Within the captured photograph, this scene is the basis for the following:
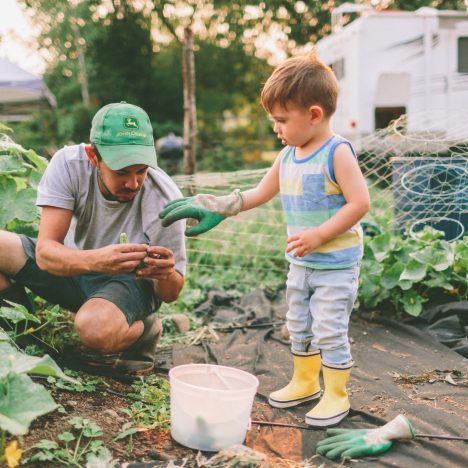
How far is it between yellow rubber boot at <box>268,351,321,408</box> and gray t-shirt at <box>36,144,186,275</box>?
649 mm

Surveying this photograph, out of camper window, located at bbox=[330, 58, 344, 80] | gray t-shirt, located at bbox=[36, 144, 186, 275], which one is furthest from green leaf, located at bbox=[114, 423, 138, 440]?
camper window, located at bbox=[330, 58, 344, 80]

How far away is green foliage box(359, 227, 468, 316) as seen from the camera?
349 cm

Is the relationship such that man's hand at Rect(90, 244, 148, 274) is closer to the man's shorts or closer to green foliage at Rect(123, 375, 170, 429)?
the man's shorts

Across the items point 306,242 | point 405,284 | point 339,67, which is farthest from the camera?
point 339,67

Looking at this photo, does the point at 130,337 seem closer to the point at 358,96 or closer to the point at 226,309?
the point at 226,309

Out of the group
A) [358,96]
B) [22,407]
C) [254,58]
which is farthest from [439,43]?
[254,58]

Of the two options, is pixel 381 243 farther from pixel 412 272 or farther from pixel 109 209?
pixel 109 209

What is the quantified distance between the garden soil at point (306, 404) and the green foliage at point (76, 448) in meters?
0.05

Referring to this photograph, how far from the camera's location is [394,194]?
4.30 m

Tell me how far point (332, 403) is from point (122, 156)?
1.26m

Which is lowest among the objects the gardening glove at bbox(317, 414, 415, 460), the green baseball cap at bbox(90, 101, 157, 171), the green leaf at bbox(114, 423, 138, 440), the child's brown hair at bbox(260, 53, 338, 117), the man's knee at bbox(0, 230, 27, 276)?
the gardening glove at bbox(317, 414, 415, 460)

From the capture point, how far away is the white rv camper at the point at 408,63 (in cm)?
948

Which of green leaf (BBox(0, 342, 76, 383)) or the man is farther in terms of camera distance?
the man

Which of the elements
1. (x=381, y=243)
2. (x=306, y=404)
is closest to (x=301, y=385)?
(x=306, y=404)
